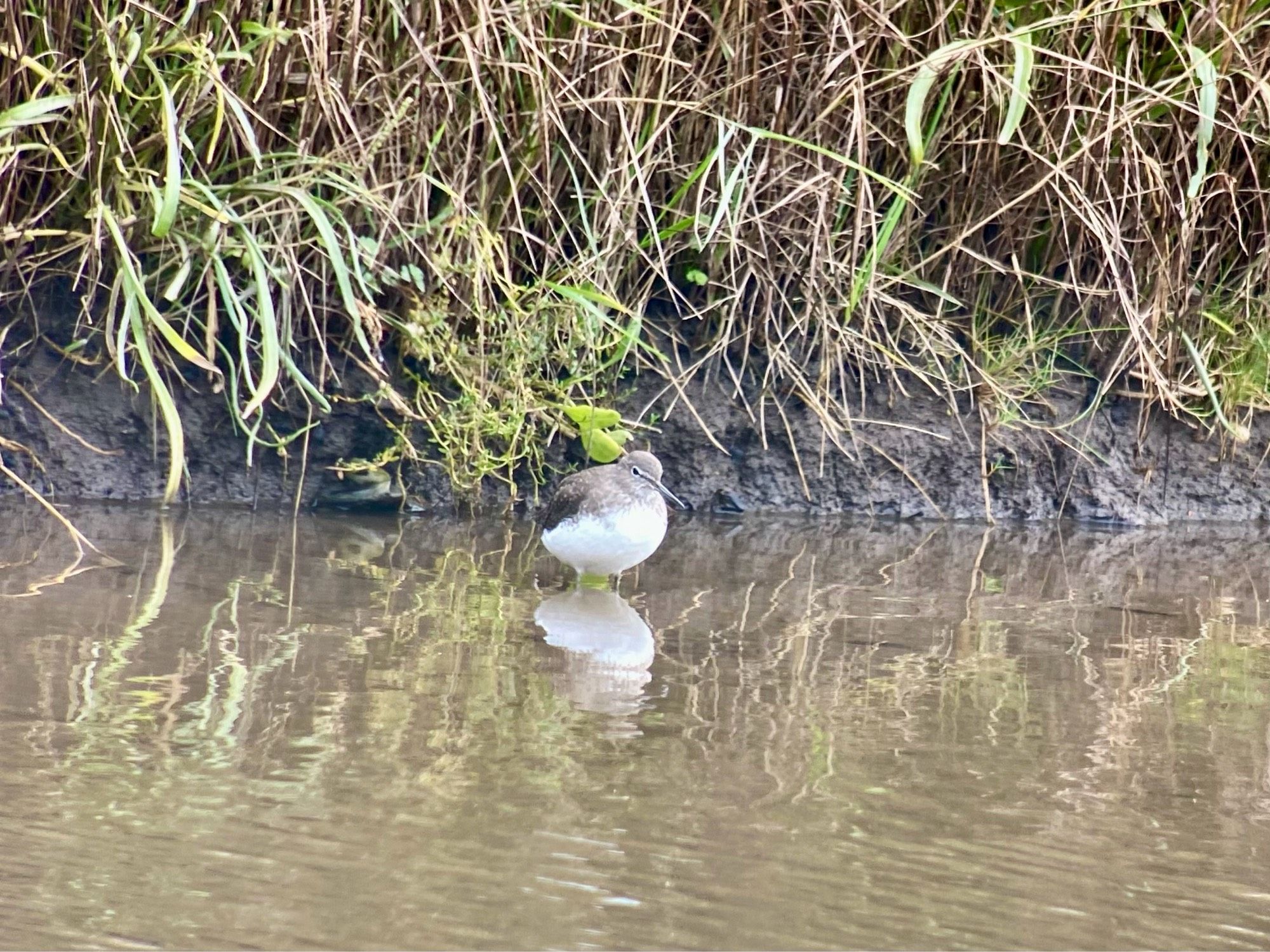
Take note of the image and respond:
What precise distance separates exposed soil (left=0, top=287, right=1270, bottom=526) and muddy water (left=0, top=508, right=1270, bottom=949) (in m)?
0.56

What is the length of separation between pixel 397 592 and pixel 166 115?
160cm

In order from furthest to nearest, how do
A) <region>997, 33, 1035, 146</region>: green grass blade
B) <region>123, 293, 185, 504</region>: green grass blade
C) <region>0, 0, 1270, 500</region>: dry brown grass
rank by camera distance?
<region>997, 33, 1035, 146</region>: green grass blade, <region>0, 0, 1270, 500</region>: dry brown grass, <region>123, 293, 185, 504</region>: green grass blade

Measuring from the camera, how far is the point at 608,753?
122 inches

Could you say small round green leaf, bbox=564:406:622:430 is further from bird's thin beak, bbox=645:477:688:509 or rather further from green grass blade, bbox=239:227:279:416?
green grass blade, bbox=239:227:279:416

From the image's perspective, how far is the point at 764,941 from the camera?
2.29 metres

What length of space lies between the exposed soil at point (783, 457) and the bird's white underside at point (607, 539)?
119cm

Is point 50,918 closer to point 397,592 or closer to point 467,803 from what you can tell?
point 467,803

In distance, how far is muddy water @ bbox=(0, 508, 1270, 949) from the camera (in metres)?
2.36

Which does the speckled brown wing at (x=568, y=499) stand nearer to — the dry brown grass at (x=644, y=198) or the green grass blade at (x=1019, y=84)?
the dry brown grass at (x=644, y=198)

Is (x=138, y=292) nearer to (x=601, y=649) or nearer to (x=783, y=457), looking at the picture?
(x=601, y=649)

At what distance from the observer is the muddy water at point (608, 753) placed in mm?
2359

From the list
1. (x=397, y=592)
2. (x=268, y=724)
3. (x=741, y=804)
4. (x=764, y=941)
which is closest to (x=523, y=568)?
(x=397, y=592)

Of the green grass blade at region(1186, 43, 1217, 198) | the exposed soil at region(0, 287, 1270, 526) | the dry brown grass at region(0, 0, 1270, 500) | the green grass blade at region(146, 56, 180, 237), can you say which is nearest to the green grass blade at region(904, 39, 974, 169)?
the dry brown grass at region(0, 0, 1270, 500)

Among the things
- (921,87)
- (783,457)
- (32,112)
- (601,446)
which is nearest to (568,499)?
(601,446)
